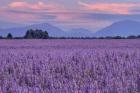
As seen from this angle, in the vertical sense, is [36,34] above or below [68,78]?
below

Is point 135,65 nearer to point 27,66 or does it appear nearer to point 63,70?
point 63,70

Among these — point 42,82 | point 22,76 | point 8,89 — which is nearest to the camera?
point 8,89

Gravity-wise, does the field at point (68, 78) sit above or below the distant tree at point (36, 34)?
above

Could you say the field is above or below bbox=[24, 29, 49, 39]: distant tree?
above

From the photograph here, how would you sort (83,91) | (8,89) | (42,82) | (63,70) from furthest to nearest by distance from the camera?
(63,70) < (42,82) < (8,89) < (83,91)

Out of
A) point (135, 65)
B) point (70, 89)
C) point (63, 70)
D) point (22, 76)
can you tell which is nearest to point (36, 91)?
point (70, 89)

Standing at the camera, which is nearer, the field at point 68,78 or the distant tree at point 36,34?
the field at point 68,78

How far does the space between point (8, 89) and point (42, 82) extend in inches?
31.6

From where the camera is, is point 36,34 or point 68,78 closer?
point 68,78

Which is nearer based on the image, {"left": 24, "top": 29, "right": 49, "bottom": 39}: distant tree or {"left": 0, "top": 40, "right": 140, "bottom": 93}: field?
{"left": 0, "top": 40, "right": 140, "bottom": 93}: field

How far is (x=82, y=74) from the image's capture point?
625cm

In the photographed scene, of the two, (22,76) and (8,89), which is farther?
(22,76)

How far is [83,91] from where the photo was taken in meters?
4.18

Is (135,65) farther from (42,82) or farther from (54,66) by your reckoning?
(42,82)
